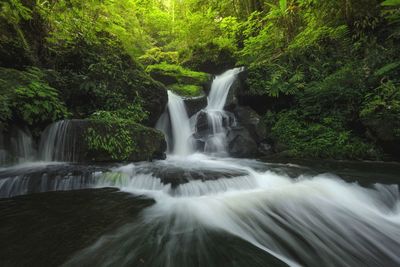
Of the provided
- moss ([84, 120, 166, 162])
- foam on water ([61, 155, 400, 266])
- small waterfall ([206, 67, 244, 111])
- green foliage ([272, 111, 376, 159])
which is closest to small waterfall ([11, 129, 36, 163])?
moss ([84, 120, 166, 162])

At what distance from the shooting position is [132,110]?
23.3 ft

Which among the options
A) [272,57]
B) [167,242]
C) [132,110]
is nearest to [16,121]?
[132,110]

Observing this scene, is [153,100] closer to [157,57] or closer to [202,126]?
[202,126]

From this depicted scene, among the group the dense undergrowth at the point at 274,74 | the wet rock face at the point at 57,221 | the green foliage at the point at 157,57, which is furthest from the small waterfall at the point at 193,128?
the green foliage at the point at 157,57

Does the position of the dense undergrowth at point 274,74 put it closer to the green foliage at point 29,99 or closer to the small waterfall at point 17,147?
the green foliage at point 29,99

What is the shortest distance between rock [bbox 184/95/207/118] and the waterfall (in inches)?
6.9

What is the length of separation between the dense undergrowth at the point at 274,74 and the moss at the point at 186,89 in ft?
0.26

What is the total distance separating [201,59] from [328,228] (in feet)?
35.1

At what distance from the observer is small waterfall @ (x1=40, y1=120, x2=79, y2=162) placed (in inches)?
200

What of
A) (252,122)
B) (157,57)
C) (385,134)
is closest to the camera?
(385,134)

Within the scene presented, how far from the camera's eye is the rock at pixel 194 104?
9273mm

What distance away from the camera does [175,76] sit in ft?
35.9

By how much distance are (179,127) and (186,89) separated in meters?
2.24

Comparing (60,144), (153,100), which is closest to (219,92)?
(153,100)
